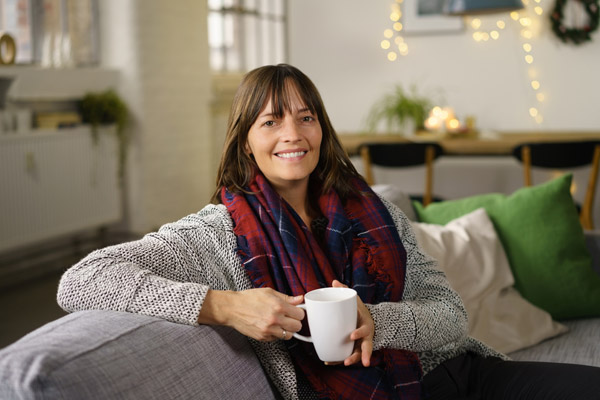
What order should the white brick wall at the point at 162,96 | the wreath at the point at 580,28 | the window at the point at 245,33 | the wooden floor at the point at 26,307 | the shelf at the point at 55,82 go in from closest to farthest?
the wooden floor at the point at 26,307
the shelf at the point at 55,82
the wreath at the point at 580,28
the white brick wall at the point at 162,96
the window at the point at 245,33

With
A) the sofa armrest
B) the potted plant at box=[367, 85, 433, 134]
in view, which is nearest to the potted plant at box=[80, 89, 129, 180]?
the potted plant at box=[367, 85, 433, 134]

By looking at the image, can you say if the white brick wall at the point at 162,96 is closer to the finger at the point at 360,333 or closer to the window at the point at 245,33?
the window at the point at 245,33

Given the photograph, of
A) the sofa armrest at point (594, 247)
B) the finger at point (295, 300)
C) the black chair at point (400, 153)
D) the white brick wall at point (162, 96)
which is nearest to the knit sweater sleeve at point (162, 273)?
the finger at point (295, 300)

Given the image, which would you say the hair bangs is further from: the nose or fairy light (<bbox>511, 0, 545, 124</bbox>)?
fairy light (<bbox>511, 0, 545, 124</bbox>)

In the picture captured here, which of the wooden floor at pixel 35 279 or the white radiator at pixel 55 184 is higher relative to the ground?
the white radiator at pixel 55 184

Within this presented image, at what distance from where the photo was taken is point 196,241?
1417mm

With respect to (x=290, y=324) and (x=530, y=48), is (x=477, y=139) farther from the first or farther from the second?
(x=290, y=324)

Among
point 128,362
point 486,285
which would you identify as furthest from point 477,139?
point 128,362

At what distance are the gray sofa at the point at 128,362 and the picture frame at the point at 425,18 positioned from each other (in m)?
4.04

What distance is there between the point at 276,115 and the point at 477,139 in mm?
3049

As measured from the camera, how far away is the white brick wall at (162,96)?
5586 mm

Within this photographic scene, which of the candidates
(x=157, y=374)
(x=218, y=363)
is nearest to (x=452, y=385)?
(x=218, y=363)

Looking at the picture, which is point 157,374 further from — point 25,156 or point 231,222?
point 25,156

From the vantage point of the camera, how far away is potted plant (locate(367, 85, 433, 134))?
4828 mm
